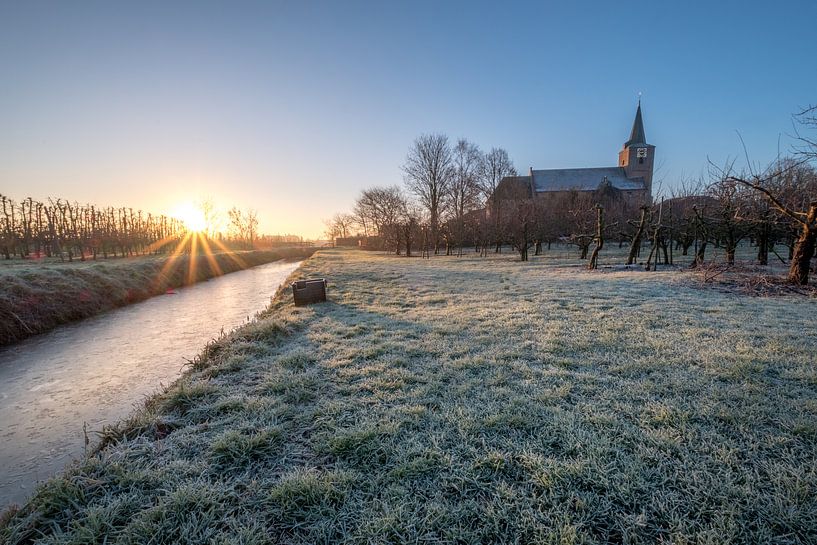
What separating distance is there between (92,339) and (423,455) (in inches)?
366

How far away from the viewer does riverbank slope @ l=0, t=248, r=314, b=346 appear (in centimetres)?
777

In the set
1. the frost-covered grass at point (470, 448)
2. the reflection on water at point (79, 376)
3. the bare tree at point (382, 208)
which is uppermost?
the bare tree at point (382, 208)

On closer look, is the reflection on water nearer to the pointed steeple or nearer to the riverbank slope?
the riverbank slope

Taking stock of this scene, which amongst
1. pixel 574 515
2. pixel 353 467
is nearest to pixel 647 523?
pixel 574 515

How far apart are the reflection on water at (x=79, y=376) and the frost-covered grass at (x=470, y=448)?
107cm

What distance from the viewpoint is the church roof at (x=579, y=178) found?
153ft

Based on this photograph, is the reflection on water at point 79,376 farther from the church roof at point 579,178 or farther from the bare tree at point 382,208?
the church roof at point 579,178

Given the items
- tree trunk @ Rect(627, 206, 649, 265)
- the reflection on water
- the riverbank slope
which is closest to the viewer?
the reflection on water

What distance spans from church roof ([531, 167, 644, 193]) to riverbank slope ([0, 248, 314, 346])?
152 feet

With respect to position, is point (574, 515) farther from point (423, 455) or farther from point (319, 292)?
point (319, 292)

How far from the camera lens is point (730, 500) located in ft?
6.11

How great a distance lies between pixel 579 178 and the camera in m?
48.1

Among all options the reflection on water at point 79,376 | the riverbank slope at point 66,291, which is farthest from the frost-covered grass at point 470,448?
the riverbank slope at point 66,291

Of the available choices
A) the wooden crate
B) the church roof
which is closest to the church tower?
the church roof
